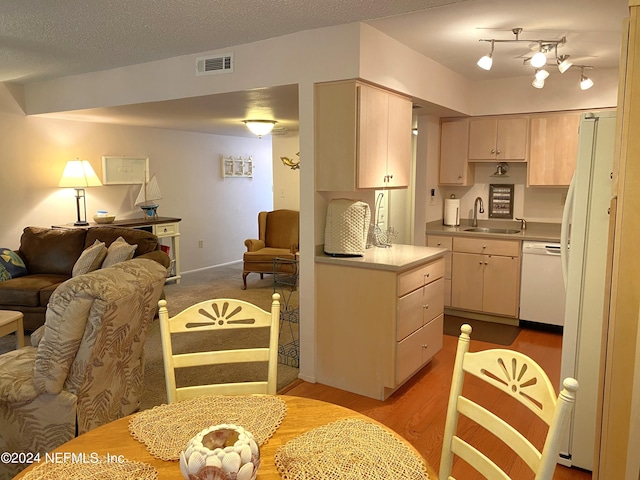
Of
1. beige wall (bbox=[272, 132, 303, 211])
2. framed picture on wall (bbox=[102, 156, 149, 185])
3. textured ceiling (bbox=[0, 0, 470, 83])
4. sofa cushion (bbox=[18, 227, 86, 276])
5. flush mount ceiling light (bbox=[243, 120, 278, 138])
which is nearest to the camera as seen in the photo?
textured ceiling (bbox=[0, 0, 470, 83])

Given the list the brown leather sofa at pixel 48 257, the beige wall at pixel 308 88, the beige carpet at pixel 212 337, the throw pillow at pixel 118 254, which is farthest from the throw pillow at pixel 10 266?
the throw pillow at pixel 118 254

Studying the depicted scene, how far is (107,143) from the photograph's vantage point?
20.0 ft

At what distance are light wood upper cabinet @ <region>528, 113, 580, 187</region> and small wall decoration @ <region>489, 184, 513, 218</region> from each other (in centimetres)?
42

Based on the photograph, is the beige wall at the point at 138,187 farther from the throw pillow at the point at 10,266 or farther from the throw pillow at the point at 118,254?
A: the throw pillow at the point at 118,254

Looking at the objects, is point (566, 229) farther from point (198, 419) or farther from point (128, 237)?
point (128, 237)

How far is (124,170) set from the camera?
6238 mm

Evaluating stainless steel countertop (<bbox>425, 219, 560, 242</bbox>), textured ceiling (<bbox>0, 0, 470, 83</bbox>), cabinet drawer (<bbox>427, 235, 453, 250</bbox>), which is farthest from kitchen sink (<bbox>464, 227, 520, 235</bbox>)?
textured ceiling (<bbox>0, 0, 470, 83</bbox>)

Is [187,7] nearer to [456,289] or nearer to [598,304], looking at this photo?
[598,304]

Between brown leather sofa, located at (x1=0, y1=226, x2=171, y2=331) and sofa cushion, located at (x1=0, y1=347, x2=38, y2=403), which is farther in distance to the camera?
brown leather sofa, located at (x1=0, y1=226, x2=171, y2=331)

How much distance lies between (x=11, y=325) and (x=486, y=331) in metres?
3.95

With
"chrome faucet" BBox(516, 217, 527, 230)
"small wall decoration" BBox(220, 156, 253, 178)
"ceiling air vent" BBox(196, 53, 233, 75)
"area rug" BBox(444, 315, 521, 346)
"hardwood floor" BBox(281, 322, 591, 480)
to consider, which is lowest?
"hardwood floor" BBox(281, 322, 591, 480)

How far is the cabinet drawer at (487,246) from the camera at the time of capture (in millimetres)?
4668

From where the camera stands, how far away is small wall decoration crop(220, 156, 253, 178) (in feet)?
25.3

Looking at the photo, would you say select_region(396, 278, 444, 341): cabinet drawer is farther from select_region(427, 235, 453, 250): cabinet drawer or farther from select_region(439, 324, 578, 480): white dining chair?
select_region(439, 324, 578, 480): white dining chair
